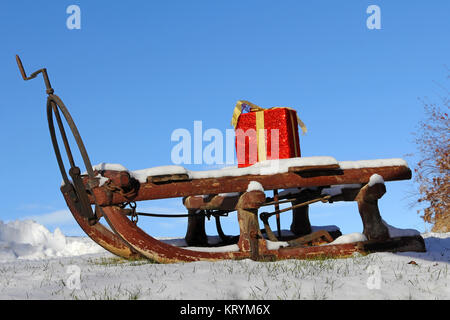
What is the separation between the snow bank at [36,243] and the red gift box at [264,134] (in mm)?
6780

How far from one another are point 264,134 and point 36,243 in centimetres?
903

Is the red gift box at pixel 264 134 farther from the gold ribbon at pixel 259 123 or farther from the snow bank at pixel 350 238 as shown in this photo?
the snow bank at pixel 350 238

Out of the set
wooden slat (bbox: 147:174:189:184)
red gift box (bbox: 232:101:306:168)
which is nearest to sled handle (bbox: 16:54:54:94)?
wooden slat (bbox: 147:174:189:184)

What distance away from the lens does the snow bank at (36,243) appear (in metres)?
13.1

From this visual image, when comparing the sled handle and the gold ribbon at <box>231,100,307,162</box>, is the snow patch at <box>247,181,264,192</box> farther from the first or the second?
the sled handle

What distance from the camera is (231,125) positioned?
7.91 meters

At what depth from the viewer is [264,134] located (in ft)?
25.0

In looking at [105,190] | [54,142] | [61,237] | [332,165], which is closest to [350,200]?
[332,165]

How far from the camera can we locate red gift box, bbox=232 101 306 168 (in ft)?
24.8

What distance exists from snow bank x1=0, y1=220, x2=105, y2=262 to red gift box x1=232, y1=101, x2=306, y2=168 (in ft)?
22.2

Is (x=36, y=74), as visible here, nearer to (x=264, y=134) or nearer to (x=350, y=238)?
(x=264, y=134)

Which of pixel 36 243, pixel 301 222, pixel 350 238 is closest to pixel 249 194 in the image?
pixel 350 238

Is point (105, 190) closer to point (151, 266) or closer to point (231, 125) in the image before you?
point (151, 266)
